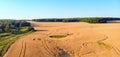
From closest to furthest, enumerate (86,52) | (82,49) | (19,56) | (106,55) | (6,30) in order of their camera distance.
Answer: (19,56), (106,55), (86,52), (82,49), (6,30)

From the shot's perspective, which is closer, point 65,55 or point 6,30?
point 65,55

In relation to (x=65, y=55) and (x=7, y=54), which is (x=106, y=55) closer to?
(x=65, y=55)

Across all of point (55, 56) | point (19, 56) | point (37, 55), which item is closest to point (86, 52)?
point (55, 56)

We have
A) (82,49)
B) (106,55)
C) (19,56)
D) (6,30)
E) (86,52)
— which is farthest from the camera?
(6,30)

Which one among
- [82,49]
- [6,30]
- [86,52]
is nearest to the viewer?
[86,52]

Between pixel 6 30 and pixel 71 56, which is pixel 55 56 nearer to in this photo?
pixel 71 56

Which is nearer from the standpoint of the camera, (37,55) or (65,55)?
(37,55)

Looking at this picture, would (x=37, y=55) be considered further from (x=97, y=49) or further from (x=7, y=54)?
(x=97, y=49)

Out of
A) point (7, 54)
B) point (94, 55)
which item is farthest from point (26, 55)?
point (94, 55)

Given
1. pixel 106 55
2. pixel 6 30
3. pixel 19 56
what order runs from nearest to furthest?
1. pixel 19 56
2. pixel 106 55
3. pixel 6 30
